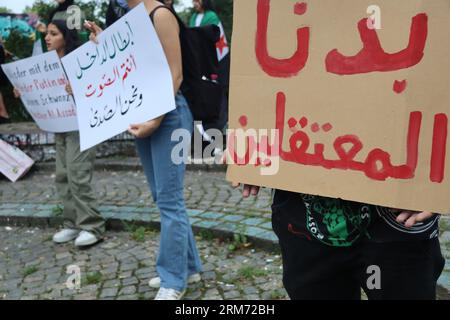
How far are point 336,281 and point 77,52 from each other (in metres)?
1.95

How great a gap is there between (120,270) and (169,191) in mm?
1112

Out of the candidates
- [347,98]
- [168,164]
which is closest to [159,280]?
[168,164]

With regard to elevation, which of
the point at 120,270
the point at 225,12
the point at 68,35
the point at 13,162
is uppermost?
the point at 225,12

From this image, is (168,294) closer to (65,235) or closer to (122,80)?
(122,80)

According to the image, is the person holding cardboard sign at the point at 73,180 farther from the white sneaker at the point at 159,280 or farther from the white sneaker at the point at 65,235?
the white sneaker at the point at 159,280

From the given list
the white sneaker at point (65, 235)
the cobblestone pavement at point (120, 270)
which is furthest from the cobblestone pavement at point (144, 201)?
the white sneaker at point (65, 235)

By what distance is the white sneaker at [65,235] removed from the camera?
13.5 ft

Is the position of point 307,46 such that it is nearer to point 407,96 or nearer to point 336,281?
point 407,96

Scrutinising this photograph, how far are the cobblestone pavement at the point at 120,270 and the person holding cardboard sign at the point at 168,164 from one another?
0.92 ft

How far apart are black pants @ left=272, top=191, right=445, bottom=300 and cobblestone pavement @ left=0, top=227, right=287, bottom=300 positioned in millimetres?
1450

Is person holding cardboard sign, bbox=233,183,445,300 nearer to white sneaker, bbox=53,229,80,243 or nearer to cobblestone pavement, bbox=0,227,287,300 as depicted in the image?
cobblestone pavement, bbox=0,227,287,300

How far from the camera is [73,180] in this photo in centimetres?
391

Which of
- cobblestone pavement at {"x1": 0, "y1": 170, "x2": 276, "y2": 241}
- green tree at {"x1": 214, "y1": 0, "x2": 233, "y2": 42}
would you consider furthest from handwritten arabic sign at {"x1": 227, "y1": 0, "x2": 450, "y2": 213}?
green tree at {"x1": 214, "y1": 0, "x2": 233, "y2": 42}
